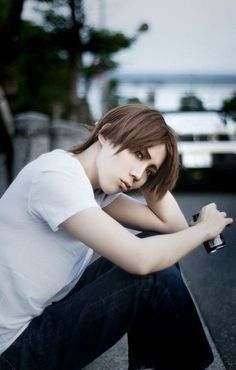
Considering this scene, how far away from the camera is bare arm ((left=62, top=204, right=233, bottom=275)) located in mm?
1565

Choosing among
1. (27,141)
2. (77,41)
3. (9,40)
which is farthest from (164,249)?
(77,41)

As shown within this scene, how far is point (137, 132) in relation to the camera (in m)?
1.79

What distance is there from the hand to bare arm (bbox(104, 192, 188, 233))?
35cm

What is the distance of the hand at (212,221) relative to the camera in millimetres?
1830

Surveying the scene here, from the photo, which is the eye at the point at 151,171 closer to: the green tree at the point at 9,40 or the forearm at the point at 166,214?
the forearm at the point at 166,214

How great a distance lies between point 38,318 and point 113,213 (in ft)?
2.37

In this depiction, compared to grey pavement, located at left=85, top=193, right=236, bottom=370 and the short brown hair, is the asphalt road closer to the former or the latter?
grey pavement, located at left=85, top=193, right=236, bottom=370

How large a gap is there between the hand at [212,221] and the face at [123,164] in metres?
0.29

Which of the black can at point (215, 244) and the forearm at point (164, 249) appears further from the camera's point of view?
the black can at point (215, 244)

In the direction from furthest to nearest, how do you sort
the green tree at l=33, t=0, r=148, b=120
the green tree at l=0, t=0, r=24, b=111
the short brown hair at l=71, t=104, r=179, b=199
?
the green tree at l=33, t=0, r=148, b=120, the green tree at l=0, t=0, r=24, b=111, the short brown hair at l=71, t=104, r=179, b=199

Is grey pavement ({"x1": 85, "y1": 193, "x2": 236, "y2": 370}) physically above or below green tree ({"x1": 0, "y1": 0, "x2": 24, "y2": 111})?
below

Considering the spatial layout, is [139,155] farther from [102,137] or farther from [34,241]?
[34,241]

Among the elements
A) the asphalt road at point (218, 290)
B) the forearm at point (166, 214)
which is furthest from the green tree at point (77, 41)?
→ the forearm at point (166, 214)

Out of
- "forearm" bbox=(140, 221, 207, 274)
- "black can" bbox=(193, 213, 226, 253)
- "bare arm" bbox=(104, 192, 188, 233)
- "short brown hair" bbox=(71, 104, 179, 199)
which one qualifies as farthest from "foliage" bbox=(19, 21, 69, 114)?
"forearm" bbox=(140, 221, 207, 274)
